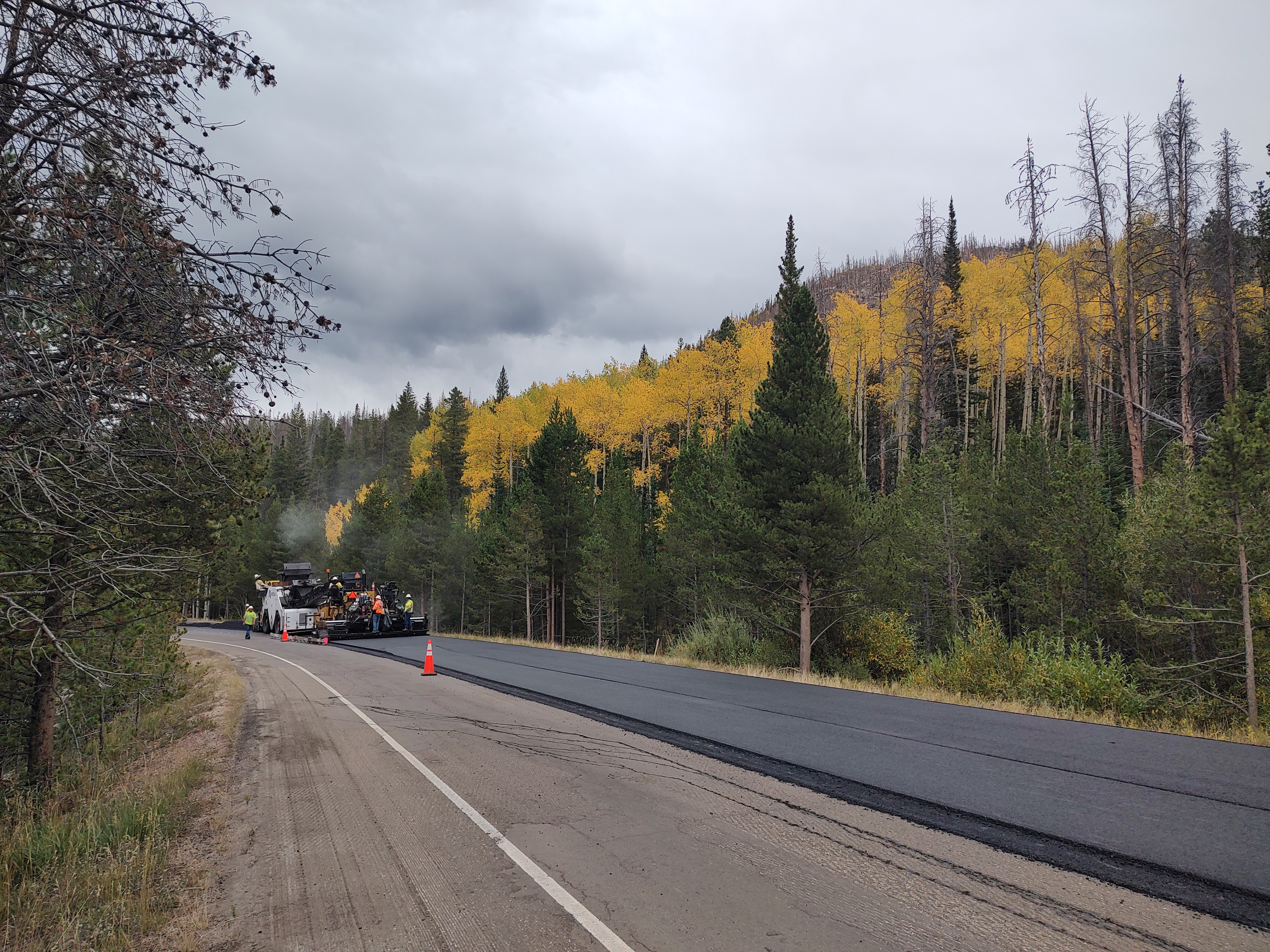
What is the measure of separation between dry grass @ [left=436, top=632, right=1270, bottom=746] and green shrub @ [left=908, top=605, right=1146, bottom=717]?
37.0 inches

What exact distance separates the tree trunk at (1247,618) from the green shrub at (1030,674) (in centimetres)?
190

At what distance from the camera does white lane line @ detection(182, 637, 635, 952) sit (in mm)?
3611

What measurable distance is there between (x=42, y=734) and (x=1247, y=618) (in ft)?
69.7

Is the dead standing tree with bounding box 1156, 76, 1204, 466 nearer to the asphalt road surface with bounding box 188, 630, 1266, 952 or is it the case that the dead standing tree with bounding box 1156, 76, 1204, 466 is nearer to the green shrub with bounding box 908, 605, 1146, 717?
the green shrub with bounding box 908, 605, 1146, 717

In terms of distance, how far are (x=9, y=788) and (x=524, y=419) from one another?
45.8m

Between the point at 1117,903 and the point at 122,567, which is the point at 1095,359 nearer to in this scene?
the point at 1117,903

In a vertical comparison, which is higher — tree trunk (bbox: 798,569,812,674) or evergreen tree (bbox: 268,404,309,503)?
evergreen tree (bbox: 268,404,309,503)

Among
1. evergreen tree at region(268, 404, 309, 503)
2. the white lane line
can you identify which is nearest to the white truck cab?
the white lane line

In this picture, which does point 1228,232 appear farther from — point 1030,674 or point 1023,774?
point 1023,774

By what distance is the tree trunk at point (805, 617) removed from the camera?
61.1 feet

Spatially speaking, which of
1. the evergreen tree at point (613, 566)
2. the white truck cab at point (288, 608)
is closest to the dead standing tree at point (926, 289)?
the evergreen tree at point (613, 566)

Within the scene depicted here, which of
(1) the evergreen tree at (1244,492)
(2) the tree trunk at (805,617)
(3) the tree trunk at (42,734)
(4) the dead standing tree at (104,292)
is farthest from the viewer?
(2) the tree trunk at (805,617)

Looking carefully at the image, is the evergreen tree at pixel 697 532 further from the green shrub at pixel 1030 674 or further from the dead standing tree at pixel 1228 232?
the dead standing tree at pixel 1228 232

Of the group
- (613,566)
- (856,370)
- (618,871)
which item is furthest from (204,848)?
(856,370)
